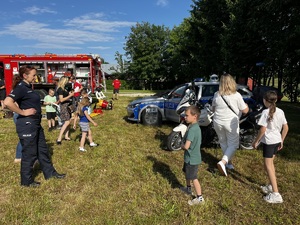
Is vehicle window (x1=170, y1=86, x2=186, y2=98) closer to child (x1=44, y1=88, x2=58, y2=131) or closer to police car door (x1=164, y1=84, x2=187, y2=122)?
police car door (x1=164, y1=84, x2=187, y2=122)

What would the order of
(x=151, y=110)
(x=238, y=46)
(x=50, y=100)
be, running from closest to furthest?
1. (x=50, y=100)
2. (x=151, y=110)
3. (x=238, y=46)

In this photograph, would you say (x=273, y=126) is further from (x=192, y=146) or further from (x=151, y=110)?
(x=151, y=110)

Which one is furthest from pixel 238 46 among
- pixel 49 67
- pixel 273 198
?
pixel 273 198

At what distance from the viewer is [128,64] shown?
5456cm

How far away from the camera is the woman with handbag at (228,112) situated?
4.50m

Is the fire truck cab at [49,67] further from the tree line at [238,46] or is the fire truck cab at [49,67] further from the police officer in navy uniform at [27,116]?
the police officer in navy uniform at [27,116]

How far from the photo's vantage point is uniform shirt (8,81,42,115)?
3.90 meters

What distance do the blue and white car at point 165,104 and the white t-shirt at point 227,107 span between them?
320 centimetres

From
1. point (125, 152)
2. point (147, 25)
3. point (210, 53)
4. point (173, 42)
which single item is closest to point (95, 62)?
point (125, 152)

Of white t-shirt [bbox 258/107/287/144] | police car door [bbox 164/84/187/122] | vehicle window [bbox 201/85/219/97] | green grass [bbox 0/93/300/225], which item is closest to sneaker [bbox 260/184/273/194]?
green grass [bbox 0/93/300/225]

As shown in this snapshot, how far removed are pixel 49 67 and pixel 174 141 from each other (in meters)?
11.4

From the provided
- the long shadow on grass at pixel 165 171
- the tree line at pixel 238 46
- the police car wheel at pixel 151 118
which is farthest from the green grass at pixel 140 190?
the tree line at pixel 238 46

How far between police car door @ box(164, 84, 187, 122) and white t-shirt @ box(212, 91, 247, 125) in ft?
11.7

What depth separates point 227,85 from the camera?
4480 mm
